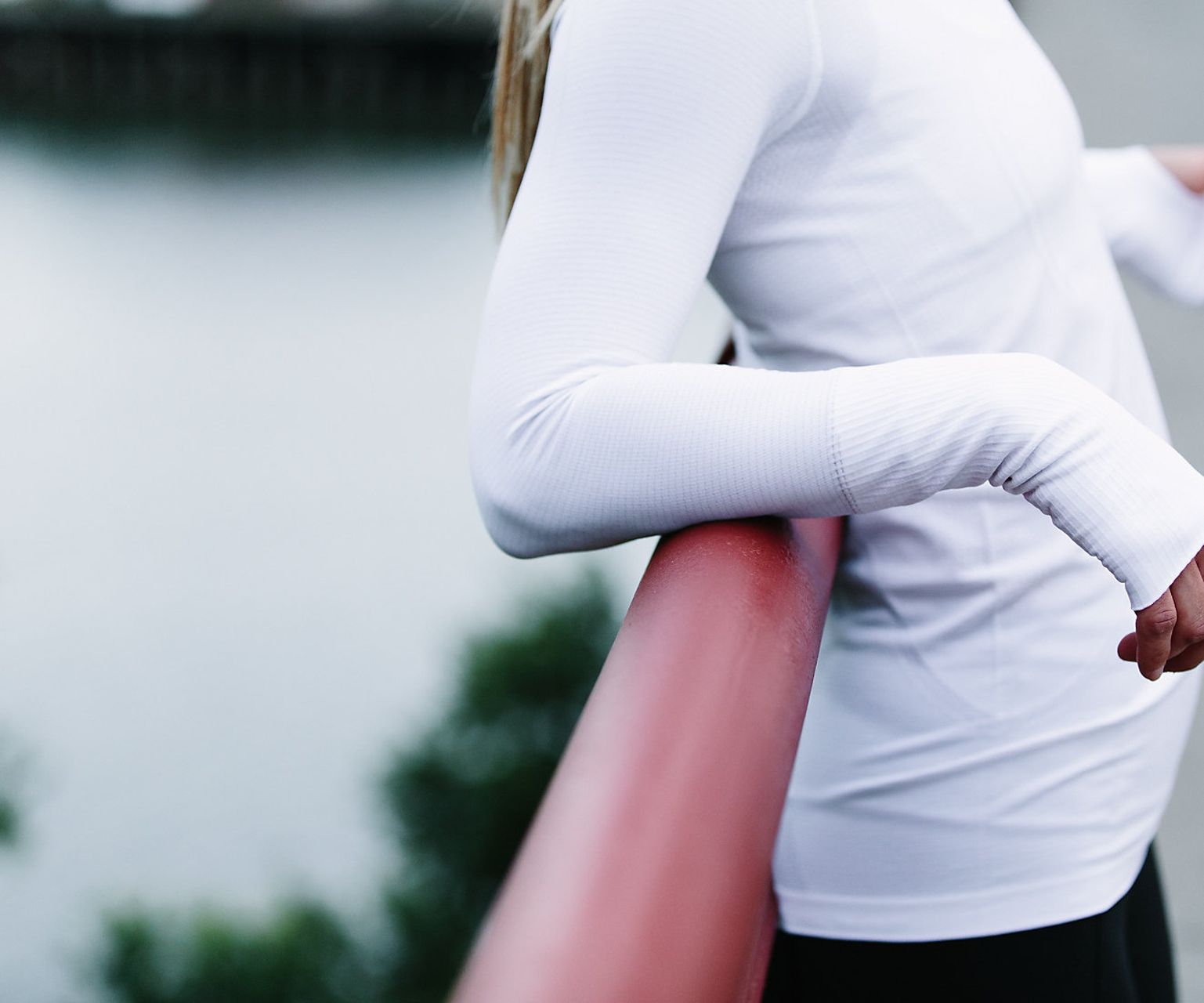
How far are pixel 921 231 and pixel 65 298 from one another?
832 cm

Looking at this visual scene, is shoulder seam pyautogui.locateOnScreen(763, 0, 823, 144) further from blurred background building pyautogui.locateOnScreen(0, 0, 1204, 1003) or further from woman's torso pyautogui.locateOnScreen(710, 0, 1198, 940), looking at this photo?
blurred background building pyautogui.locateOnScreen(0, 0, 1204, 1003)

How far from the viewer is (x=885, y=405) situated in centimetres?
49

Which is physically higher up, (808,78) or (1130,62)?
(808,78)

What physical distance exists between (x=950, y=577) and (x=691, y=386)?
18 cm

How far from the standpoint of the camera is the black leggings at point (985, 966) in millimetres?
618

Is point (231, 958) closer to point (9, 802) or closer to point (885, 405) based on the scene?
point (9, 802)

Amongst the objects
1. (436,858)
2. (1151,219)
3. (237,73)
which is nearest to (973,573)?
(1151,219)

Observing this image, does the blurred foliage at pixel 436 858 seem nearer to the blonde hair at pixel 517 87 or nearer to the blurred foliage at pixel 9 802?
the blurred foliage at pixel 9 802

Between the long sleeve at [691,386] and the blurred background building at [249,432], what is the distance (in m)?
1.12

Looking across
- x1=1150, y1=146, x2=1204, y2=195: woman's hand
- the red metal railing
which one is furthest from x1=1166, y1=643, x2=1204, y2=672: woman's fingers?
x1=1150, y1=146, x2=1204, y2=195: woman's hand

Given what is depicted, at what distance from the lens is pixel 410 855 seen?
498 cm

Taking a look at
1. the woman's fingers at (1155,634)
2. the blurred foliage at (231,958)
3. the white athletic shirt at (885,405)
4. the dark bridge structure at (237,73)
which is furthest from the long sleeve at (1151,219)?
the dark bridge structure at (237,73)

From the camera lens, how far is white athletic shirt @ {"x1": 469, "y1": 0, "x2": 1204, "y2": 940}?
1.61 feet

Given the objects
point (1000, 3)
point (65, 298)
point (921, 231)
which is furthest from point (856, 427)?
point (65, 298)
